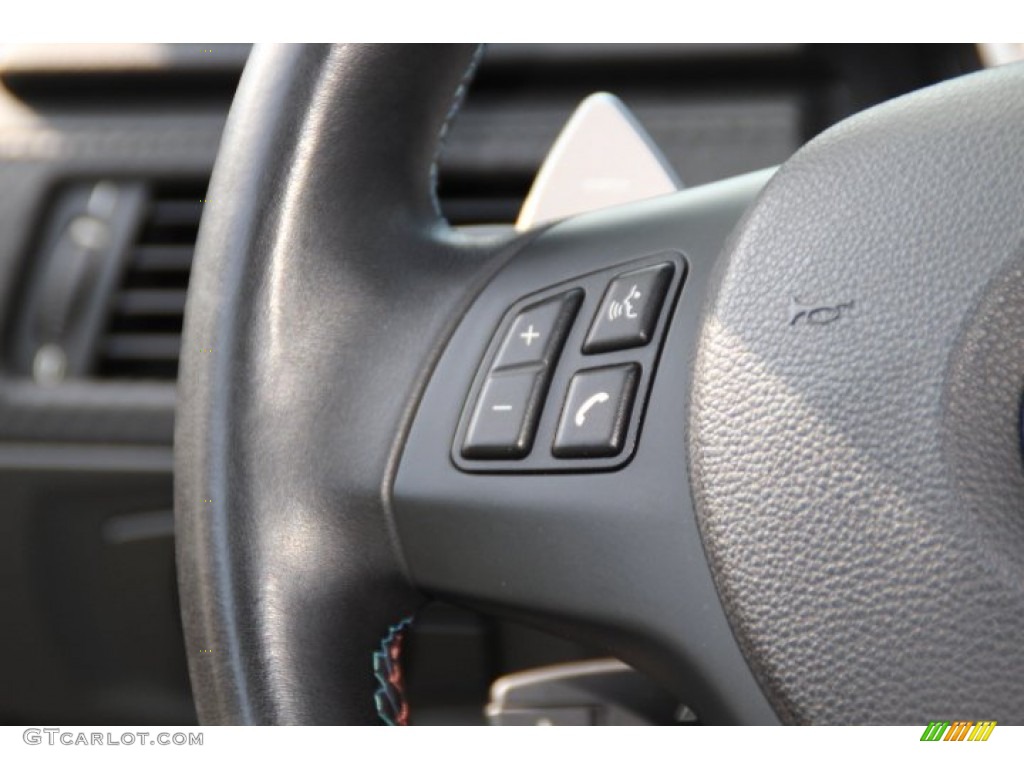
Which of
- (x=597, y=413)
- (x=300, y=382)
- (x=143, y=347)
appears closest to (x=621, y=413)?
(x=597, y=413)

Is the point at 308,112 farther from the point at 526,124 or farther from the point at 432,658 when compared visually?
the point at 432,658

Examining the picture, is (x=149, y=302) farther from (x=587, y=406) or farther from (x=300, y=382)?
(x=587, y=406)

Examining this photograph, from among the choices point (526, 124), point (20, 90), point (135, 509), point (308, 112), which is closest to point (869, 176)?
point (308, 112)

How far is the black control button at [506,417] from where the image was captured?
654mm

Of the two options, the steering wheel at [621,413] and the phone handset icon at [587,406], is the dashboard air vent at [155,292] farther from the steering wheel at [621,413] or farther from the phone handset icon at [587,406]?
the phone handset icon at [587,406]

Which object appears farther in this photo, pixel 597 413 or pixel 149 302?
pixel 149 302

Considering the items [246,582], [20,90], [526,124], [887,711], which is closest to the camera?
[887,711]

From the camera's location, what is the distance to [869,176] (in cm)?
59

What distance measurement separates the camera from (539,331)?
2.23 ft

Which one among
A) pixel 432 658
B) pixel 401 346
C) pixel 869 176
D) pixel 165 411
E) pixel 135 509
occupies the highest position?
pixel 869 176

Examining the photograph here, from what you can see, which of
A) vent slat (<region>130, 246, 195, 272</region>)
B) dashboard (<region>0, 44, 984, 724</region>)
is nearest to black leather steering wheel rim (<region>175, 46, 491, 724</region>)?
dashboard (<region>0, 44, 984, 724</region>)

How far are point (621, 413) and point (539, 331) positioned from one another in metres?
0.09

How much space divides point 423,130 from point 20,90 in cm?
91
